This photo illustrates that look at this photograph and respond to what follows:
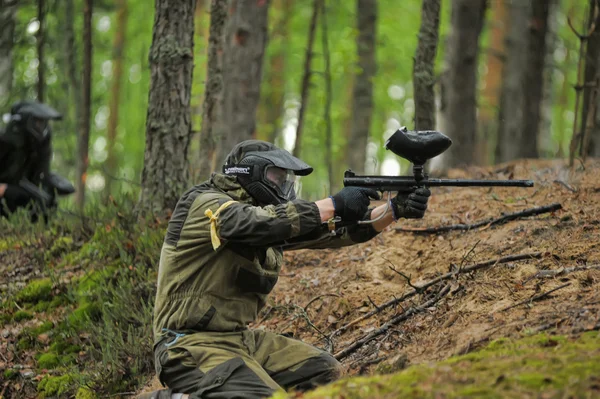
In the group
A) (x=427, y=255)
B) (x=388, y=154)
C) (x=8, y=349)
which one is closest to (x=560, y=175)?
(x=427, y=255)

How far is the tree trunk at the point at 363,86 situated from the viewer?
14.6 meters

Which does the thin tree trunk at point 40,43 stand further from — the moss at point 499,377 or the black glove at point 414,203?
the moss at point 499,377

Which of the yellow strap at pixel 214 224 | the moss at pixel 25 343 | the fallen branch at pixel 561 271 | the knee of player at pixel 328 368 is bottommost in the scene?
the moss at pixel 25 343

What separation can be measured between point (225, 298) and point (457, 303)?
1.85 metres

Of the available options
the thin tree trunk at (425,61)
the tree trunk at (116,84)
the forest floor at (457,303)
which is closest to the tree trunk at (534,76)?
the forest floor at (457,303)

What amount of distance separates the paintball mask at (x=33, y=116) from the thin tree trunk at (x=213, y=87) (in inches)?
92.2

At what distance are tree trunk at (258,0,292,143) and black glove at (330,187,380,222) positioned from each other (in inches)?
515

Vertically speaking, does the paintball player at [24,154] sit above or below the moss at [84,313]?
above

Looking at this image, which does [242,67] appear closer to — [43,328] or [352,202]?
[43,328]

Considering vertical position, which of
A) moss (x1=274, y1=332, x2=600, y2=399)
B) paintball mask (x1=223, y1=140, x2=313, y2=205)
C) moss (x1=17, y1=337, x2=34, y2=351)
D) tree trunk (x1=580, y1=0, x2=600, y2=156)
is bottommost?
moss (x1=17, y1=337, x2=34, y2=351)

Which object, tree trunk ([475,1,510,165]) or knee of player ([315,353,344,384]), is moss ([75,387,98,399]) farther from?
tree trunk ([475,1,510,165])

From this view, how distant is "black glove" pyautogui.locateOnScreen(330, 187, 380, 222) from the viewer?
16.0ft

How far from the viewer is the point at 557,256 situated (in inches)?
224

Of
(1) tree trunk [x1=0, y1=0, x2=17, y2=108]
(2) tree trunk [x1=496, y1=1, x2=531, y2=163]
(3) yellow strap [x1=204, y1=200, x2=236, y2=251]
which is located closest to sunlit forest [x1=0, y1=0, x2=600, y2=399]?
(3) yellow strap [x1=204, y1=200, x2=236, y2=251]
